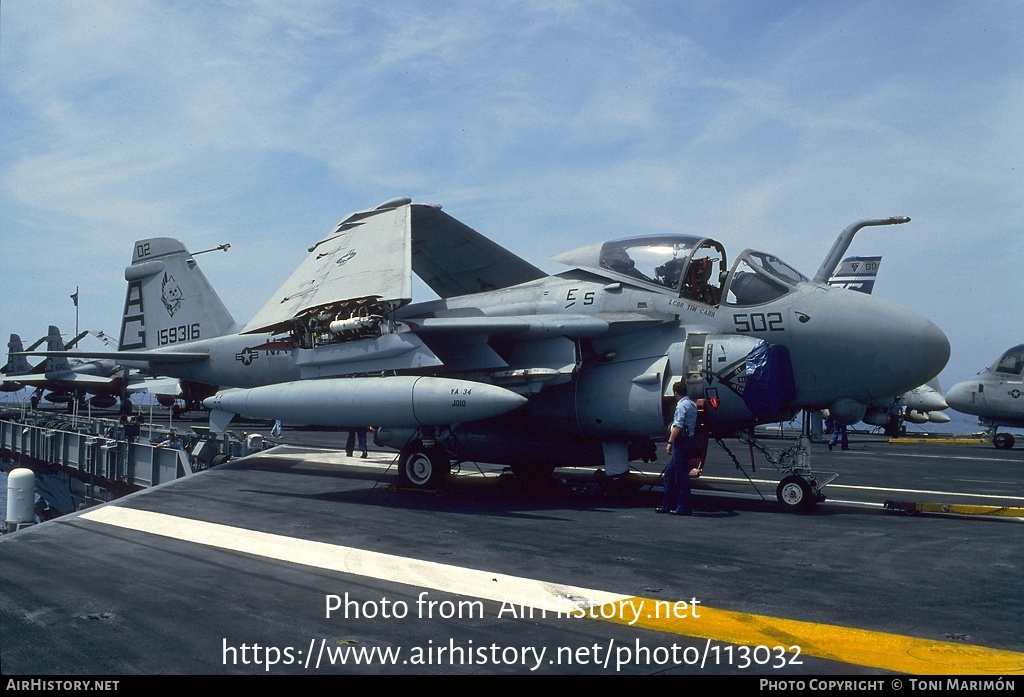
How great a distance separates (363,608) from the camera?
222 inches

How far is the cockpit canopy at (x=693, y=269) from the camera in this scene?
1127 centimetres

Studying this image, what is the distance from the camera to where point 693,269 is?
1183cm

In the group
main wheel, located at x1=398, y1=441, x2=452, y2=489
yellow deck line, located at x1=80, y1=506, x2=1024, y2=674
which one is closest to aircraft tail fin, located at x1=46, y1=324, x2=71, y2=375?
main wheel, located at x1=398, y1=441, x2=452, y2=489

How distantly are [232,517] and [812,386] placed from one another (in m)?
8.27

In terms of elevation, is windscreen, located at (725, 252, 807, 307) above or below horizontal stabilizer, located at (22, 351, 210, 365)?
above

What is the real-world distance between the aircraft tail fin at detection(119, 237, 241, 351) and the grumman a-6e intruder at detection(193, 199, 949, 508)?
5276mm

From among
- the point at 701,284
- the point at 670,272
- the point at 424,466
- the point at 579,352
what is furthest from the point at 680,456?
the point at 424,466

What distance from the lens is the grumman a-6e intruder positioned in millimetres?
10680

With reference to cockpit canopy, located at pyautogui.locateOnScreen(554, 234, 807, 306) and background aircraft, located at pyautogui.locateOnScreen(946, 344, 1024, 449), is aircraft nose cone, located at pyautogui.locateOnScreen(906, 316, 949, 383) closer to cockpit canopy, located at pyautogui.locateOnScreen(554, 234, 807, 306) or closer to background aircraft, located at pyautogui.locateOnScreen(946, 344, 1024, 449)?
cockpit canopy, located at pyautogui.locateOnScreen(554, 234, 807, 306)

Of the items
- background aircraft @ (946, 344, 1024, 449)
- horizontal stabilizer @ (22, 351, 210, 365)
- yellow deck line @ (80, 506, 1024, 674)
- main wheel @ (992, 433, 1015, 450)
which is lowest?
main wheel @ (992, 433, 1015, 450)

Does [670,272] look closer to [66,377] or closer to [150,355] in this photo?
[150,355]
